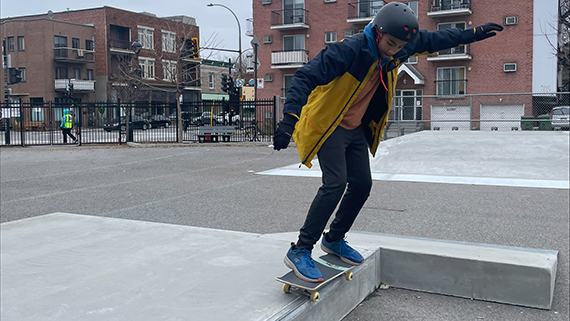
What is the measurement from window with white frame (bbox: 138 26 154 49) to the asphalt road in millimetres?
47419

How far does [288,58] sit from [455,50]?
12616mm

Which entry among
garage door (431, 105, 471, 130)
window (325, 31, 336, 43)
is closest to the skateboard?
garage door (431, 105, 471, 130)

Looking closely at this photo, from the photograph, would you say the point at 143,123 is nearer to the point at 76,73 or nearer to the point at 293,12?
the point at 293,12

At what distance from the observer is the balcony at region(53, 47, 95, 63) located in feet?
176

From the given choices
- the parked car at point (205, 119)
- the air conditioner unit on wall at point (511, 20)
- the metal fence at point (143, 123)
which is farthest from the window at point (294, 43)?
the parked car at point (205, 119)

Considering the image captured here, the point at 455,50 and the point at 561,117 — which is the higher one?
the point at 455,50

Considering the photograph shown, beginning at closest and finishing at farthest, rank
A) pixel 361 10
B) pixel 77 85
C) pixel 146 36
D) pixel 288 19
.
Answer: pixel 361 10 → pixel 288 19 → pixel 77 85 → pixel 146 36

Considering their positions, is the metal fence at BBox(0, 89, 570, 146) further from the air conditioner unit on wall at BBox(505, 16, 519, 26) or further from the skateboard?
the skateboard

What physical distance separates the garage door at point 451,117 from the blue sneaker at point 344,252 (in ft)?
60.1

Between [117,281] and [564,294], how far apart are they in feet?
11.8

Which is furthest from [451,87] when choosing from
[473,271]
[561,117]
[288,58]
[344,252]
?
[344,252]

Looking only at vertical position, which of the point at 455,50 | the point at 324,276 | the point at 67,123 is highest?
the point at 455,50

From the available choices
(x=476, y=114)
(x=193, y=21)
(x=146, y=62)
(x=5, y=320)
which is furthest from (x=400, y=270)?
(x=193, y=21)

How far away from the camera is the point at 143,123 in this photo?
28.8 meters
